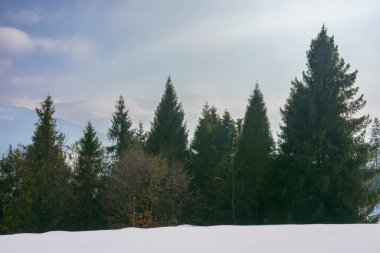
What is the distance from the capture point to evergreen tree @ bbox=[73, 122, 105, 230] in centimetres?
2900

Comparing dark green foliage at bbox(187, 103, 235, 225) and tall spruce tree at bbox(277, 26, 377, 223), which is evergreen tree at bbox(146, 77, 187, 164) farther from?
tall spruce tree at bbox(277, 26, 377, 223)

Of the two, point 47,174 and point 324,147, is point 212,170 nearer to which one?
point 324,147

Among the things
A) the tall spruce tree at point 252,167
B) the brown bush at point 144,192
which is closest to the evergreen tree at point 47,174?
the brown bush at point 144,192

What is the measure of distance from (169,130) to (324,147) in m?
14.2

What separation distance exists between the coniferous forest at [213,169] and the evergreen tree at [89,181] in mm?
78

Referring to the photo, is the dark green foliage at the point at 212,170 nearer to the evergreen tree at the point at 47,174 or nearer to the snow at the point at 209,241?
the evergreen tree at the point at 47,174

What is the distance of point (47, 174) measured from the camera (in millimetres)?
28375

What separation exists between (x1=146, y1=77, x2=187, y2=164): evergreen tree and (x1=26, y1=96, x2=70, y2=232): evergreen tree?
23.5 ft

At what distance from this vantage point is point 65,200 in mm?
28234

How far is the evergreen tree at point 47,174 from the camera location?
26.9m

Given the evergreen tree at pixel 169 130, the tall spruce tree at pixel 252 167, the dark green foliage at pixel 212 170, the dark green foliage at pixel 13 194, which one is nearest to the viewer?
the dark green foliage at pixel 13 194

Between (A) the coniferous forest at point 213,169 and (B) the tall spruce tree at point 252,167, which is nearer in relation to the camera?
(A) the coniferous forest at point 213,169

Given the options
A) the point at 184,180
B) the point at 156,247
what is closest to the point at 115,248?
the point at 156,247

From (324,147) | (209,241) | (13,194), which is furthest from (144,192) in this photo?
(209,241)
